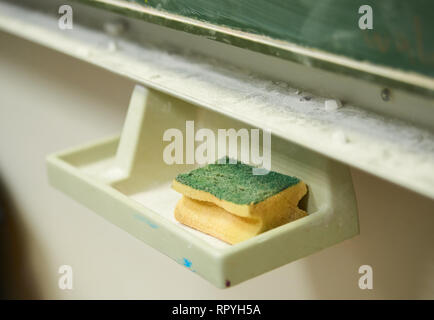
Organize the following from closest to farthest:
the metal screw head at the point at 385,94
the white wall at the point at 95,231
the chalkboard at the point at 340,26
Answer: the chalkboard at the point at 340,26 → the metal screw head at the point at 385,94 → the white wall at the point at 95,231

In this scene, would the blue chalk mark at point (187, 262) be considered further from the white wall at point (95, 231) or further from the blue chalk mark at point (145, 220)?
the white wall at point (95, 231)

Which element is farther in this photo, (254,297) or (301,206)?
(254,297)

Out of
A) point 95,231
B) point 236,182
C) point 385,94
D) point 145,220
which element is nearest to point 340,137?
point 385,94

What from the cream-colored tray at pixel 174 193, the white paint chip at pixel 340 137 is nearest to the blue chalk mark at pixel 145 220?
the cream-colored tray at pixel 174 193

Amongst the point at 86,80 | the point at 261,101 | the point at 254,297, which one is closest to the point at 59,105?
the point at 86,80

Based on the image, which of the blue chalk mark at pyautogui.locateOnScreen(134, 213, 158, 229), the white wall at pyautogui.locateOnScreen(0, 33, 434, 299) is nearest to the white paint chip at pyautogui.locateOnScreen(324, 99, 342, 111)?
the white wall at pyautogui.locateOnScreen(0, 33, 434, 299)

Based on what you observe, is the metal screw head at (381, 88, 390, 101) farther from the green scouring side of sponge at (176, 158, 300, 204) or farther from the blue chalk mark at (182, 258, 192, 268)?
the blue chalk mark at (182, 258, 192, 268)
